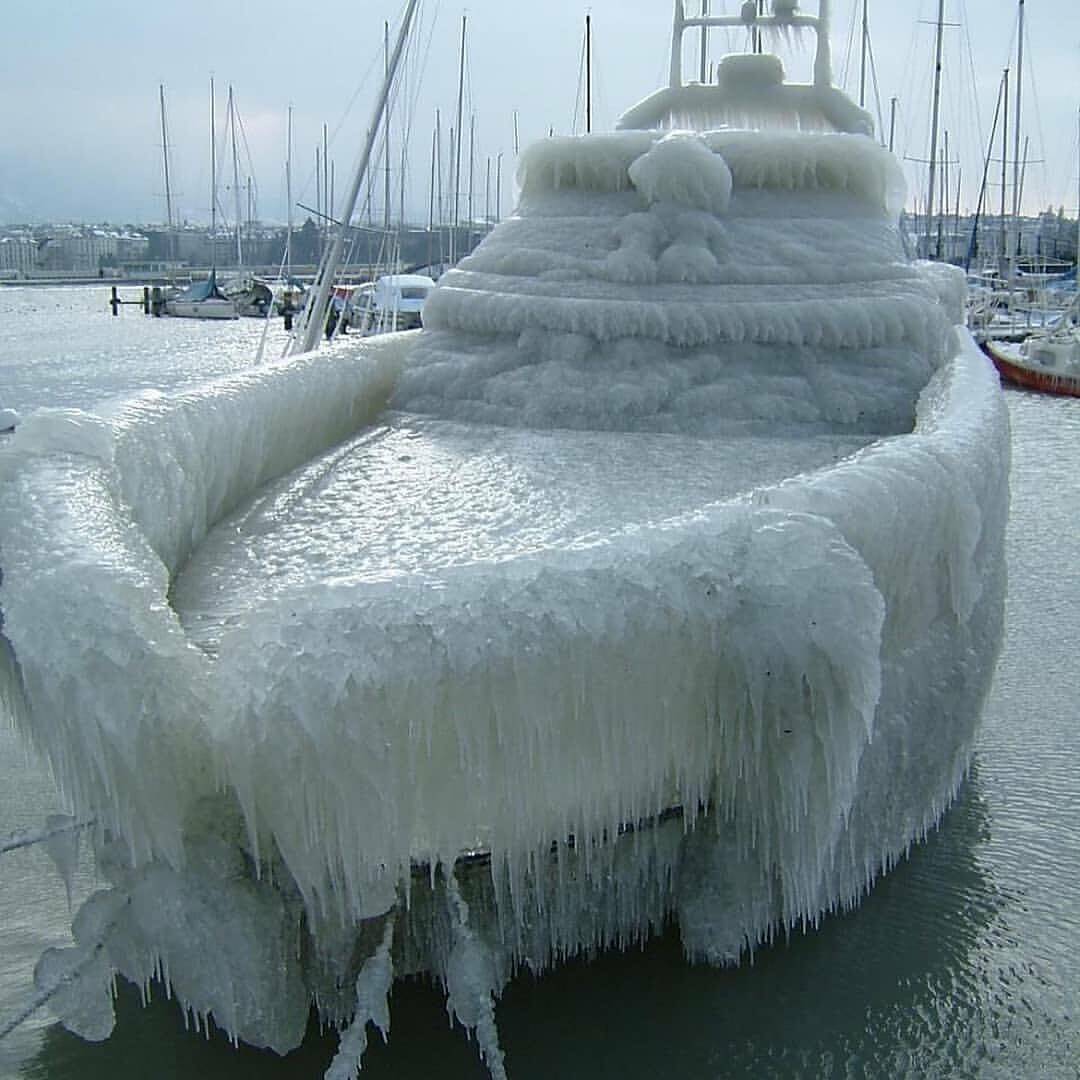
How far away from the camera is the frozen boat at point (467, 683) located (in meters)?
3.09

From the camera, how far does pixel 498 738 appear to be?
3246 mm

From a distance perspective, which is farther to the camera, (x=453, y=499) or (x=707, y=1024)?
(x=453, y=499)

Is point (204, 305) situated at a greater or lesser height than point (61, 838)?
lesser

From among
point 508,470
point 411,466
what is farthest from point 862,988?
point 411,466

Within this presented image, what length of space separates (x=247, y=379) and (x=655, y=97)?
199 inches

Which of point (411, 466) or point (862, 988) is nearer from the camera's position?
point (862, 988)

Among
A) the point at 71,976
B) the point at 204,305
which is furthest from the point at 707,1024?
the point at 204,305

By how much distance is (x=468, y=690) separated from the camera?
3.15 m

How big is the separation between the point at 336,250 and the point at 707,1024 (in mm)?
9163

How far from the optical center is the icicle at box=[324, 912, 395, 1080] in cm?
329

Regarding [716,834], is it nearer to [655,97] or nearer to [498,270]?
[498,270]

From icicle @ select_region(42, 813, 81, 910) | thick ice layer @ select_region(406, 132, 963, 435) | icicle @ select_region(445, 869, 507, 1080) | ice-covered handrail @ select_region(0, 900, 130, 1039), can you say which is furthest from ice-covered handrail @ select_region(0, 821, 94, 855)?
thick ice layer @ select_region(406, 132, 963, 435)

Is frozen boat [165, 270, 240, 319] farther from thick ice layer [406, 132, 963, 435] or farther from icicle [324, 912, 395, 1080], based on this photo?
icicle [324, 912, 395, 1080]

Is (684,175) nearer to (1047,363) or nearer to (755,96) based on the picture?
(755,96)
